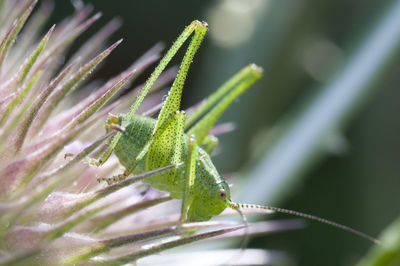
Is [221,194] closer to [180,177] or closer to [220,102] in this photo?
[180,177]

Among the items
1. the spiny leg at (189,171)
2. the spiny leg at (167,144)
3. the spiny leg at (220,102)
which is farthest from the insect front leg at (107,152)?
the spiny leg at (220,102)

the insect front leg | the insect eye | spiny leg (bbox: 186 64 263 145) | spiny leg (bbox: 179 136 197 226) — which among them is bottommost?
the insect eye

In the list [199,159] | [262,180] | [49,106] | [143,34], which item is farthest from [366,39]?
[143,34]

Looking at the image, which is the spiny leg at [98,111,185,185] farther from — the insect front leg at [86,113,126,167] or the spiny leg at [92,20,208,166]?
the insect front leg at [86,113,126,167]

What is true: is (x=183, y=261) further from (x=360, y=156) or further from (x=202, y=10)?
(x=202, y=10)

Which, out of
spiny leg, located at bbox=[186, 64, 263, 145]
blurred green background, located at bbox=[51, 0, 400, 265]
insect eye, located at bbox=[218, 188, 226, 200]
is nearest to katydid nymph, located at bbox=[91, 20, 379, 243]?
insect eye, located at bbox=[218, 188, 226, 200]
